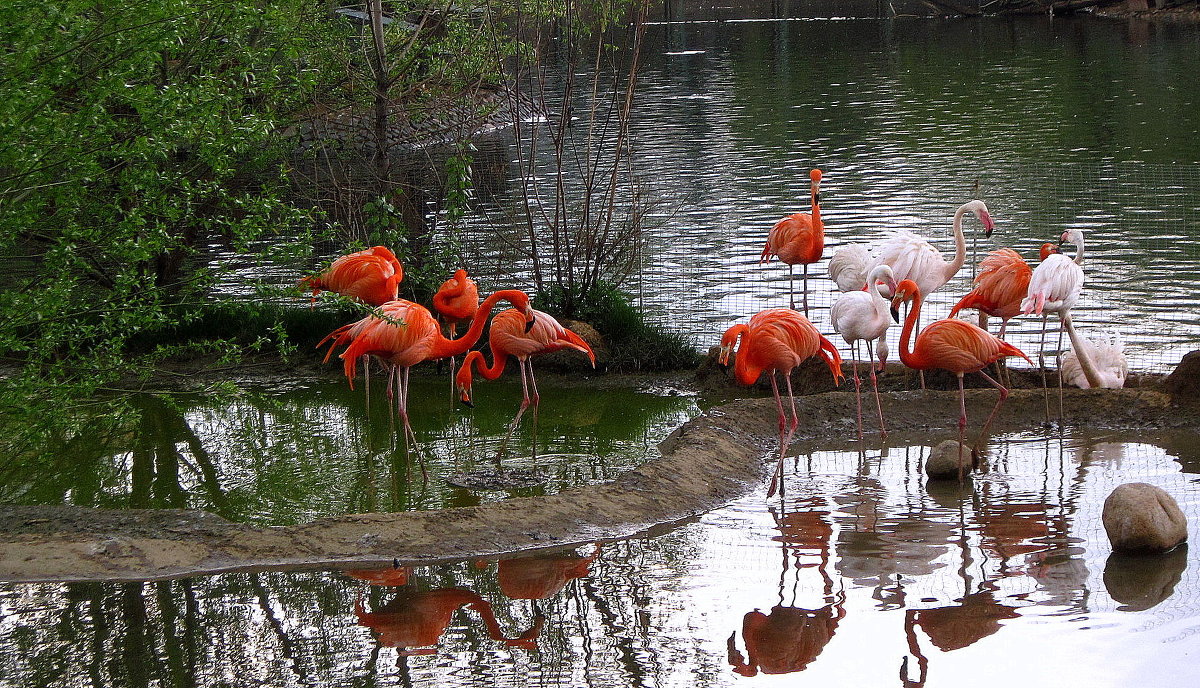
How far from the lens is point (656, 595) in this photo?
5188 mm

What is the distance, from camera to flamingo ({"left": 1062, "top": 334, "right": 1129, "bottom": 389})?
7672mm

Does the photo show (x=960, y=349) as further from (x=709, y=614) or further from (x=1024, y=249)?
(x=1024, y=249)

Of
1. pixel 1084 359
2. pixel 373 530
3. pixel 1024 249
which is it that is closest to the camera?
pixel 373 530

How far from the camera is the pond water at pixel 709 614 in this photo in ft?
14.6

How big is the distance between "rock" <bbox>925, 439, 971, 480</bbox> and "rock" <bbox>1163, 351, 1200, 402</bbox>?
5.66ft

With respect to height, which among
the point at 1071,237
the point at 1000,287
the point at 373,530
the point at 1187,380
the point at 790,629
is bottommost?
the point at 790,629

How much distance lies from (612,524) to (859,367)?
10.6 feet

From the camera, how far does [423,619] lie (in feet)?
16.4

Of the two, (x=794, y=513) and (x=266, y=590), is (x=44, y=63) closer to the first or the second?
(x=266, y=590)

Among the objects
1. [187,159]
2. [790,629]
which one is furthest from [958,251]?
[187,159]

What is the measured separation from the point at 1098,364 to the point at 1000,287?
2.96ft

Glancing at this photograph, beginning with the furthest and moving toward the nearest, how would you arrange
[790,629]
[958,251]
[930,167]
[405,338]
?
1. [930,167]
2. [958,251]
3. [405,338]
4. [790,629]

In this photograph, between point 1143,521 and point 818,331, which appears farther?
point 818,331

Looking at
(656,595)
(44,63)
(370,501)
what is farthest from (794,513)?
(44,63)
